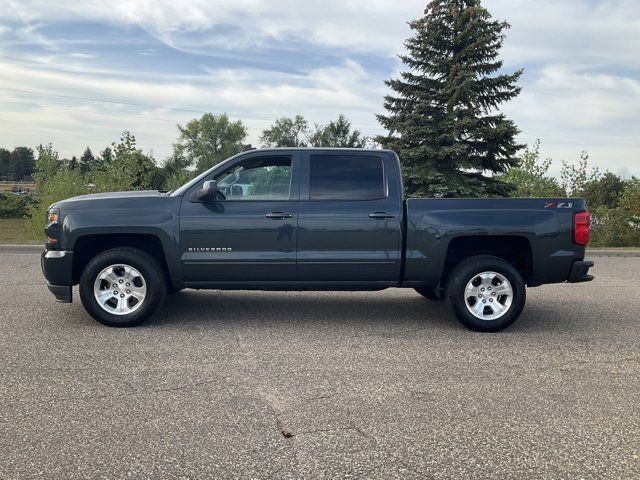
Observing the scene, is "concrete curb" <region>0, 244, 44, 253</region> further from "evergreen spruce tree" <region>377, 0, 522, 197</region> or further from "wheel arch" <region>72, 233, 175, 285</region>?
"evergreen spruce tree" <region>377, 0, 522, 197</region>

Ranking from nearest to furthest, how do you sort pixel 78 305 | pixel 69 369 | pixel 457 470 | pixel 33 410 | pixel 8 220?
pixel 457 470 → pixel 33 410 → pixel 69 369 → pixel 78 305 → pixel 8 220

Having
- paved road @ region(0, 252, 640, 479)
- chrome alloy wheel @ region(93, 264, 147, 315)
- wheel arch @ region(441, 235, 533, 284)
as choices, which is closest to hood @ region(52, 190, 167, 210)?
chrome alloy wheel @ region(93, 264, 147, 315)

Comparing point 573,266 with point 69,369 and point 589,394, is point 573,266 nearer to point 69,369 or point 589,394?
point 589,394

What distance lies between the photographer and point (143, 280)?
20.3 feet

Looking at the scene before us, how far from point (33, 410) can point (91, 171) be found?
16.6m

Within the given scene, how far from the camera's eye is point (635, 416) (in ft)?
13.0

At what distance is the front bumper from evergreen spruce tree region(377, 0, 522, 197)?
2051 centimetres

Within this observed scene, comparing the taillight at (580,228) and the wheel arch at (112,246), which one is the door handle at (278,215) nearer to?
the wheel arch at (112,246)

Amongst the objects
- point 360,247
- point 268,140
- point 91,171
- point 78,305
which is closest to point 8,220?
point 91,171

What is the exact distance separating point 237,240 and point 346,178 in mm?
1358

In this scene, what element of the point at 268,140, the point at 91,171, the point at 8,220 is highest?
the point at 268,140

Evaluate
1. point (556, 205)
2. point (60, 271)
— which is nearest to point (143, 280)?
point (60, 271)

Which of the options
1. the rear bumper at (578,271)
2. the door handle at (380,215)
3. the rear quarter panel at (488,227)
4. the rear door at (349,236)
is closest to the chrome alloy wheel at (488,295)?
the rear quarter panel at (488,227)

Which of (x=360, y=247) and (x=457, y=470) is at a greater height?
(x=360, y=247)
